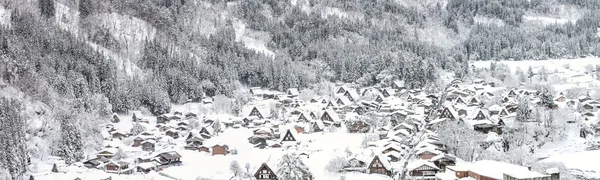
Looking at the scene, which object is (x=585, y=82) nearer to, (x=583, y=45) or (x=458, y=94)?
(x=458, y=94)

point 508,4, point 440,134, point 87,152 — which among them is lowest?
point 87,152

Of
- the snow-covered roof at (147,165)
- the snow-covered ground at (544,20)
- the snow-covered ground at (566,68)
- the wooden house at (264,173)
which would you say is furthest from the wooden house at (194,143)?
the snow-covered ground at (544,20)

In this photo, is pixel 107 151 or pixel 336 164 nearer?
pixel 336 164

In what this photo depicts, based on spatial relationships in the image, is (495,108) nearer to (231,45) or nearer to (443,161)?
(443,161)

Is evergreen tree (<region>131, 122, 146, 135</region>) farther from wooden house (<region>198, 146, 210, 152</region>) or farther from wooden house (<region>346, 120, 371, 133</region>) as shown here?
wooden house (<region>346, 120, 371, 133</region>)

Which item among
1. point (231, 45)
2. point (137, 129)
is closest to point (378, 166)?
point (137, 129)

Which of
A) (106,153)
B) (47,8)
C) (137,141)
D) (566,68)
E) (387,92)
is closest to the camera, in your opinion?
(106,153)

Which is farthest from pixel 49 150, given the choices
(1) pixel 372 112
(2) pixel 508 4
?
(2) pixel 508 4
